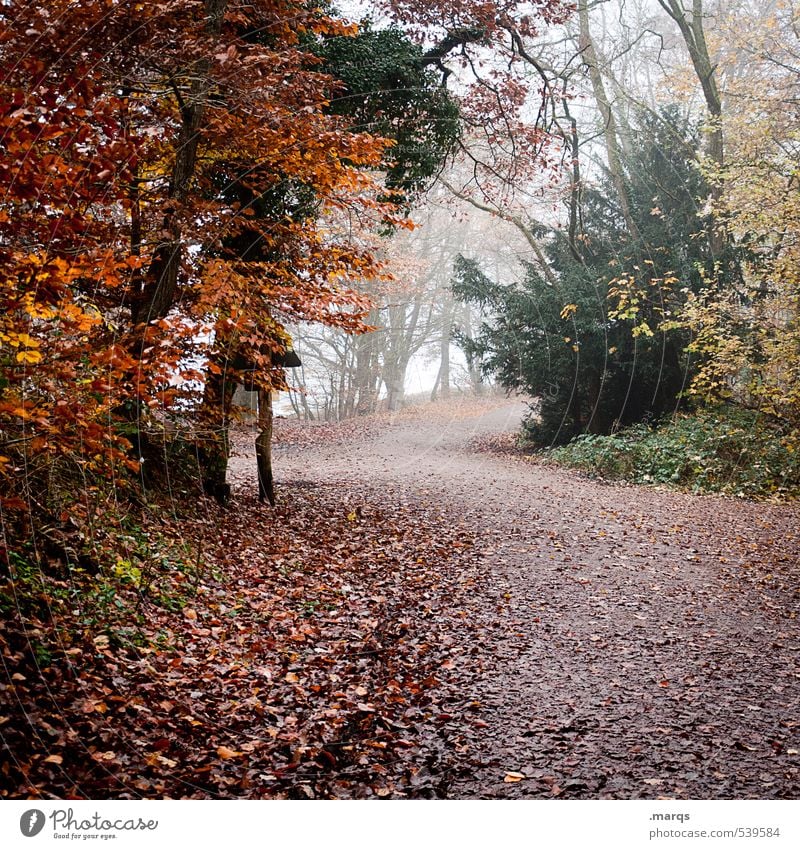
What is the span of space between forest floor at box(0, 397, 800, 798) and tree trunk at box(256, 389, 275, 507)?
0.26 meters

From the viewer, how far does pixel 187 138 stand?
499 centimetres

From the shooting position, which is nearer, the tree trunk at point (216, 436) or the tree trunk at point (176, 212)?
the tree trunk at point (176, 212)

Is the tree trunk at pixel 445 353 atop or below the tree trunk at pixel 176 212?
below

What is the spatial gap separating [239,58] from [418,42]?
2.89 metres

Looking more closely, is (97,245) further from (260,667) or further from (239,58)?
(260,667)

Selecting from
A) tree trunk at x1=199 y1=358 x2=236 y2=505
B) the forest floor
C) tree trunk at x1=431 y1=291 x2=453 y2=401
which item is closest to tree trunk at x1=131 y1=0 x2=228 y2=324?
tree trunk at x1=199 y1=358 x2=236 y2=505

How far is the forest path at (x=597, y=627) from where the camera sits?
295 cm

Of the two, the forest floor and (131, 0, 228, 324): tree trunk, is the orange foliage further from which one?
the forest floor

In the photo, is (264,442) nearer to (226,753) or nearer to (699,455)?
(226,753)

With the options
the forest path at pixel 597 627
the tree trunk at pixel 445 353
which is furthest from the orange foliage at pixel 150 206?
the forest path at pixel 597 627

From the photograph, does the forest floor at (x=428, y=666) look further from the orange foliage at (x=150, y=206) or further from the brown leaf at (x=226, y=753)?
the orange foliage at (x=150, y=206)

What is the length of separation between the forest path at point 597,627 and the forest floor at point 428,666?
0.02 meters

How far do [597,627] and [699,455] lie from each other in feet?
21.3

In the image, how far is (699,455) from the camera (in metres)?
10.1
